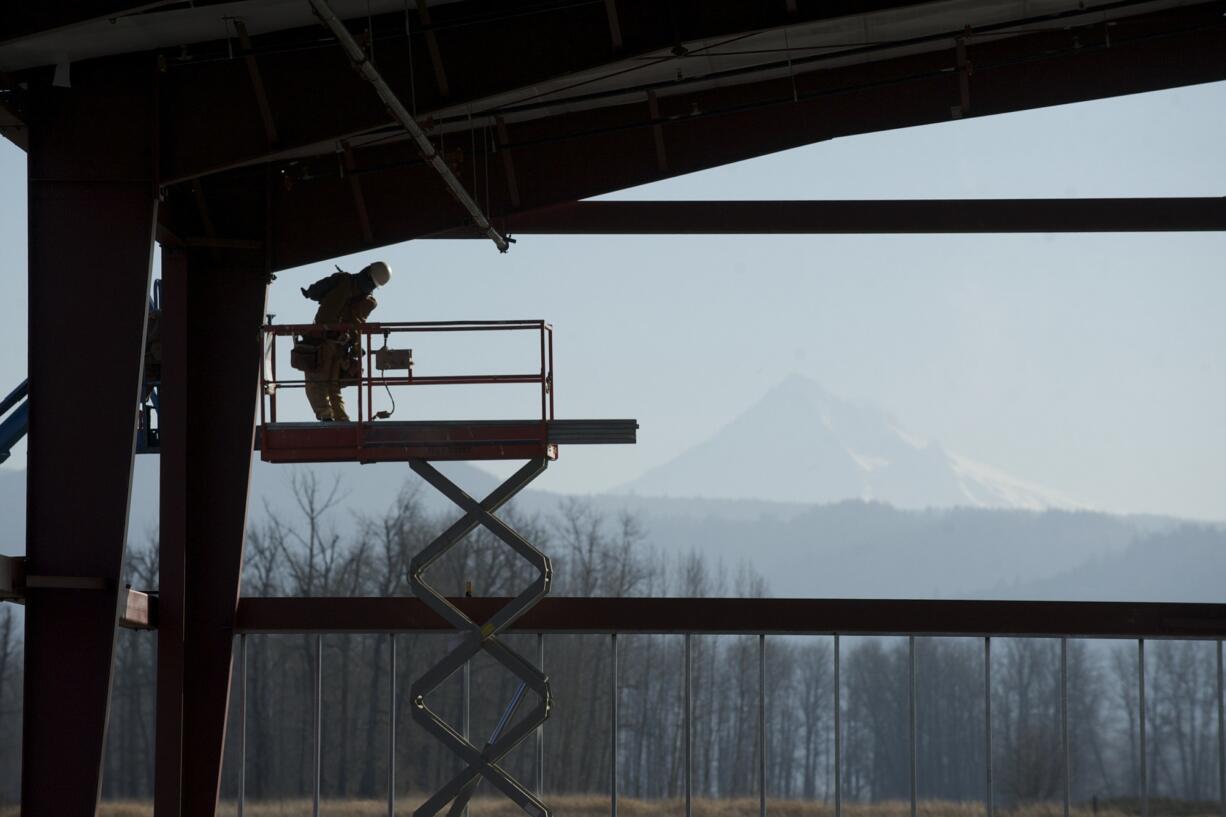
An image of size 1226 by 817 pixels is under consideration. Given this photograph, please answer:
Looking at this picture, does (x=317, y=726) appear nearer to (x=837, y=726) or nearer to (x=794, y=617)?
(x=794, y=617)

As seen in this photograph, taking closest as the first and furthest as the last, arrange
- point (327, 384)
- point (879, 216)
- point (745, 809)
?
point (327, 384) → point (879, 216) → point (745, 809)

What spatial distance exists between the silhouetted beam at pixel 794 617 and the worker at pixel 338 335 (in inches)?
169

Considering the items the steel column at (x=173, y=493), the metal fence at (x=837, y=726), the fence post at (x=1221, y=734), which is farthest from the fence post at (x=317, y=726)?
the fence post at (x=1221, y=734)

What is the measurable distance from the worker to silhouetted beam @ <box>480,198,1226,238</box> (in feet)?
16.0

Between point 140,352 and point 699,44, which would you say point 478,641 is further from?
point 699,44

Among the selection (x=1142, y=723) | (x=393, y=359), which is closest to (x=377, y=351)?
(x=393, y=359)

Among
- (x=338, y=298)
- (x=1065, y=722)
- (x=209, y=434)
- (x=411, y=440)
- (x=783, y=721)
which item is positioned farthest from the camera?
(x=783, y=721)

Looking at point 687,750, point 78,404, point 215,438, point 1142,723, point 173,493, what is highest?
point 215,438

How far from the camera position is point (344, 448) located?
22.6 meters

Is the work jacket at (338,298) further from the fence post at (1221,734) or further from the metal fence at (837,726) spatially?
the fence post at (1221,734)

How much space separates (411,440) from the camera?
891 inches

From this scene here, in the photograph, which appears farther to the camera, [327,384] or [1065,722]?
[1065,722]

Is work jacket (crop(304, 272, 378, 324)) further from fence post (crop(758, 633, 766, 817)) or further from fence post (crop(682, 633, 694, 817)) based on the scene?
fence post (crop(758, 633, 766, 817))

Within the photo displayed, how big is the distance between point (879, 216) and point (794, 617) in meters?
6.99
